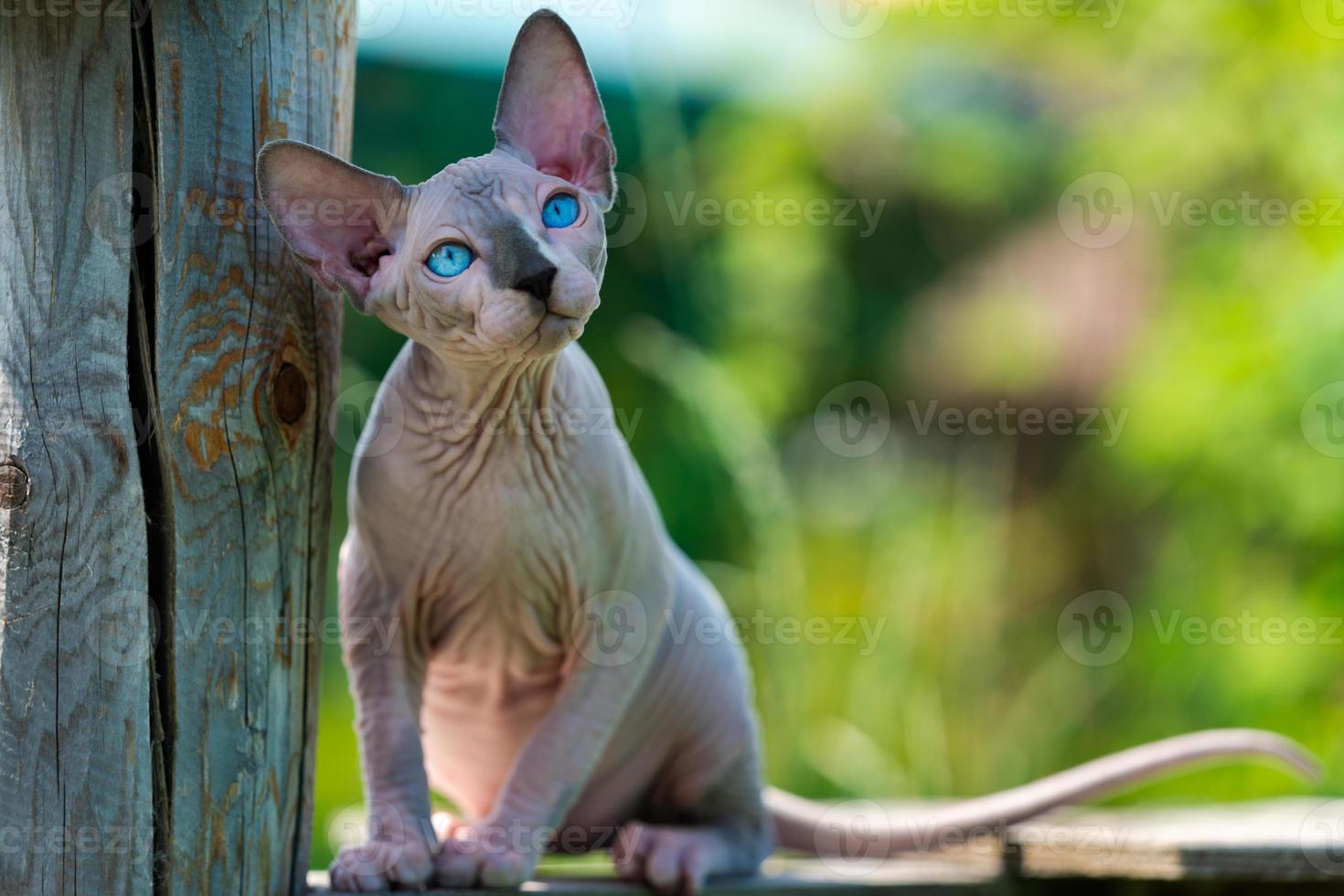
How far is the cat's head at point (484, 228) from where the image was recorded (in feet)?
5.71

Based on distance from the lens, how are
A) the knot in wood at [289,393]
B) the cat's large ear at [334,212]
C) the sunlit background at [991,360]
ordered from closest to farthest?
the cat's large ear at [334,212]
the knot in wood at [289,393]
the sunlit background at [991,360]

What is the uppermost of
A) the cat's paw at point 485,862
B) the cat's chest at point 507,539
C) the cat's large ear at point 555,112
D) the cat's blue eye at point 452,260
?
the cat's large ear at point 555,112

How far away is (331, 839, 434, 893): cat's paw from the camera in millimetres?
1964

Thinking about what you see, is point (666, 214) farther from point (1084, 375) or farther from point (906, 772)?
point (906, 772)

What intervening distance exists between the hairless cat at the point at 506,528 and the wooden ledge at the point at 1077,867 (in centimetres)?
15

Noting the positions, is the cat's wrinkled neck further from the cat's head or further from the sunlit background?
the sunlit background

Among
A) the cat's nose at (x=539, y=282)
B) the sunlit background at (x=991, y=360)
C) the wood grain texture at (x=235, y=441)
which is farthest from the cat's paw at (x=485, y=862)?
the sunlit background at (x=991, y=360)

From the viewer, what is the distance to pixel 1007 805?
2.56m

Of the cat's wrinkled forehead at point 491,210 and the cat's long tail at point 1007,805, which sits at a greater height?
the cat's wrinkled forehead at point 491,210

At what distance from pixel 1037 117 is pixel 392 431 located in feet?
15.1

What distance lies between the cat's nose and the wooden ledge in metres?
0.95

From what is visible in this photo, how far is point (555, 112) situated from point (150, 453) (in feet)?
2.51

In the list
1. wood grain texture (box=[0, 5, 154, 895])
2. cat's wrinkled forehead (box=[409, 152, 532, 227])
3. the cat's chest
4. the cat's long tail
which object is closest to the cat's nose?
cat's wrinkled forehead (box=[409, 152, 532, 227])

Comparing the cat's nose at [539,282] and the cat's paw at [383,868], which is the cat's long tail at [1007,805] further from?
the cat's nose at [539,282]
